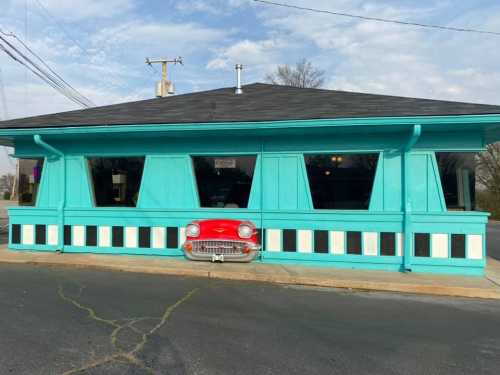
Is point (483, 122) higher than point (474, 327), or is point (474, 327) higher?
point (483, 122)

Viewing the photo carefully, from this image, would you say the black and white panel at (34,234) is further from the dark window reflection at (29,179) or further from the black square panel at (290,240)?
the black square panel at (290,240)

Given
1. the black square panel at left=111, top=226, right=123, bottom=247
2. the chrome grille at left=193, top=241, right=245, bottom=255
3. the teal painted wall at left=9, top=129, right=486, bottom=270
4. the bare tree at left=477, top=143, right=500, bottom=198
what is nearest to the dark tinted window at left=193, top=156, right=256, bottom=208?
the teal painted wall at left=9, top=129, right=486, bottom=270

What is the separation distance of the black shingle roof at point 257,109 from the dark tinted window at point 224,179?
103cm

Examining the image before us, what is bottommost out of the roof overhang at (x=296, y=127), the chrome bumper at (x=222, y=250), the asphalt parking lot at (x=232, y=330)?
the asphalt parking lot at (x=232, y=330)

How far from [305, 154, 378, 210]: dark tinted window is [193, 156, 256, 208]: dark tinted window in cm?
139

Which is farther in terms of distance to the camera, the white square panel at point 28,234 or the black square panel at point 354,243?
the white square panel at point 28,234

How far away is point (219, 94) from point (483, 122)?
6.56 meters

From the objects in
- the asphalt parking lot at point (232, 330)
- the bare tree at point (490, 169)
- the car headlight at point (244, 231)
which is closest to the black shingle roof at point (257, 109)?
the car headlight at point (244, 231)

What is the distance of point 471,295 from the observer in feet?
21.6

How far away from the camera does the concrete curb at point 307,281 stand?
21.7 ft

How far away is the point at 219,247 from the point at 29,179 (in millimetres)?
5284

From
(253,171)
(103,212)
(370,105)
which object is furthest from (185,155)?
(370,105)

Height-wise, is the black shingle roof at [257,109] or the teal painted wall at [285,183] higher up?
the black shingle roof at [257,109]

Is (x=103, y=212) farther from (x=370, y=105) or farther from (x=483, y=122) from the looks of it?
(x=483, y=122)
